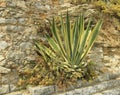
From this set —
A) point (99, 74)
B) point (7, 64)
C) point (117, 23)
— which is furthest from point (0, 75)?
point (117, 23)

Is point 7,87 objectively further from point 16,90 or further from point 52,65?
point 52,65

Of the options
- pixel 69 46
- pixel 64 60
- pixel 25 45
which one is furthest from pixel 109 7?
pixel 25 45

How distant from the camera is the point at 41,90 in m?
3.87

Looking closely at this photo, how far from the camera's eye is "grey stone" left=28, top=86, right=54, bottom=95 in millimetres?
3838

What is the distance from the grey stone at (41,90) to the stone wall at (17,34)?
346 millimetres

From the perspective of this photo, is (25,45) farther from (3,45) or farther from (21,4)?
(21,4)

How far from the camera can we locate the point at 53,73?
13.9 feet

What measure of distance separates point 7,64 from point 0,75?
8.4 inches

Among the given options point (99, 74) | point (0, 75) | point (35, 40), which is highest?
point (35, 40)

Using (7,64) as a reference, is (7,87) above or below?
below

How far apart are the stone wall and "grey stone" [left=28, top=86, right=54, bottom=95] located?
1.13ft

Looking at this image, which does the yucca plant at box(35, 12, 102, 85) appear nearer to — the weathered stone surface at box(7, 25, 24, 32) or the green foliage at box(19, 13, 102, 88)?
the green foliage at box(19, 13, 102, 88)

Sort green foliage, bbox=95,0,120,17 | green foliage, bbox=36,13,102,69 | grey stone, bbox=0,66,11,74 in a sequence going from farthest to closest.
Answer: green foliage, bbox=95,0,120,17 → green foliage, bbox=36,13,102,69 → grey stone, bbox=0,66,11,74

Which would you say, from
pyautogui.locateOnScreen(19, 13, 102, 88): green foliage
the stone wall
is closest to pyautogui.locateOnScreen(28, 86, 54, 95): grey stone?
pyautogui.locateOnScreen(19, 13, 102, 88): green foliage
